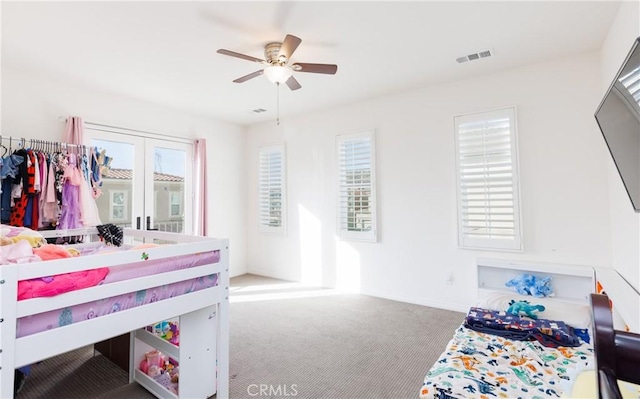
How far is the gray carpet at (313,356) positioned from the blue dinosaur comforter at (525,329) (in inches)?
21.3

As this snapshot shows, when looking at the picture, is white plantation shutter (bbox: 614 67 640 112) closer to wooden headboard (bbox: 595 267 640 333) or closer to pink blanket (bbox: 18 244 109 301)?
wooden headboard (bbox: 595 267 640 333)

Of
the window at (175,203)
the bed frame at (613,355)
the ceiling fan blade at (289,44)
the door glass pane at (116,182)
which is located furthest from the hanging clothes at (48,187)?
the bed frame at (613,355)

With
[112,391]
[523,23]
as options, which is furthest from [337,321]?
[523,23]

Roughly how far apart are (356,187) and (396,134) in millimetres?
881

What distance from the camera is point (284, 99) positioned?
414 centimetres

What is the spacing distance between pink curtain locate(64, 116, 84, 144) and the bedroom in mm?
140

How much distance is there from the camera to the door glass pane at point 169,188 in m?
4.33

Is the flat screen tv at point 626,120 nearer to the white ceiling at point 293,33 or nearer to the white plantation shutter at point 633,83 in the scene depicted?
the white plantation shutter at point 633,83

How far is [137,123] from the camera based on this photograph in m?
4.11

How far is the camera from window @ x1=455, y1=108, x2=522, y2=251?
10.5ft

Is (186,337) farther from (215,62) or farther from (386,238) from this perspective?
(386,238)

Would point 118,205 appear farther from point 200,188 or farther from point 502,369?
point 502,369

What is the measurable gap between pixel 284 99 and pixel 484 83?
2.41 metres

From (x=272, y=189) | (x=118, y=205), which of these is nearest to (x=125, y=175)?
(x=118, y=205)
